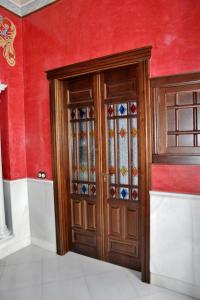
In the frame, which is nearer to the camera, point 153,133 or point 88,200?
point 153,133

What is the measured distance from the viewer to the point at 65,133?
2.76 metres

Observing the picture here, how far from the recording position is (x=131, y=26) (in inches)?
83.4

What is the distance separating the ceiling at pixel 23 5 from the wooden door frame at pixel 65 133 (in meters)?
0.91

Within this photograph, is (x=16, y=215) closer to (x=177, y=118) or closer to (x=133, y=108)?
(x=133, y=108)

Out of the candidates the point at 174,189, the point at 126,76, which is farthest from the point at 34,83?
the point at 174,189

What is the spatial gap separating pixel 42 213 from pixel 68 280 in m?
0.95

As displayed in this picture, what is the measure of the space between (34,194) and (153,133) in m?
1.88

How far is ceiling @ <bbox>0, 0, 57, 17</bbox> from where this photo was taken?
2.72m

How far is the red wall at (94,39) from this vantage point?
190 cm

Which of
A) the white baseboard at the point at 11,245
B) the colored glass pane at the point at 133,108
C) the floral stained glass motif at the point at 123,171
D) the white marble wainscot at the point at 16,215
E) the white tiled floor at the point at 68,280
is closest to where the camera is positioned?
the white tiled floor at the point at 68,280

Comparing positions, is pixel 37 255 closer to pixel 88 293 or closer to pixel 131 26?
pixel 88 293

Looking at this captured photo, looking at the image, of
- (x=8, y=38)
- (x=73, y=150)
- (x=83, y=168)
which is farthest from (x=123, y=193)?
(x=8, y=38)

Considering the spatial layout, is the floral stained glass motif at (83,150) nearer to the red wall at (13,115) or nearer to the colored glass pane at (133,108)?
the colored glass pane at (133,108)

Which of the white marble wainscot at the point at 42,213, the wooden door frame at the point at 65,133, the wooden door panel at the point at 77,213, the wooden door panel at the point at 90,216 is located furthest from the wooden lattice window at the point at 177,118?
the white marble wainscot at the point at 42,213
